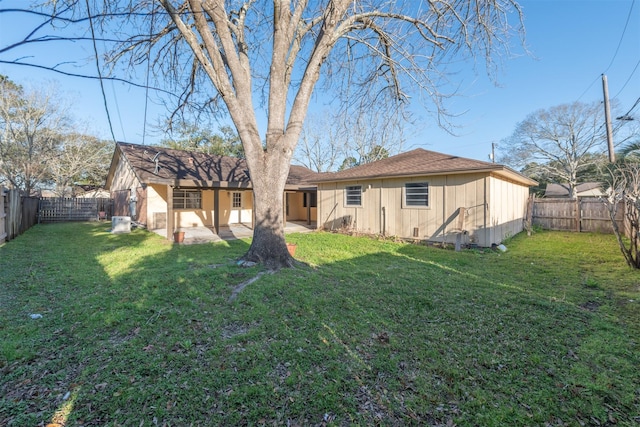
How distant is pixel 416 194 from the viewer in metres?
9.86

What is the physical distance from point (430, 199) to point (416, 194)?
1.82 feet

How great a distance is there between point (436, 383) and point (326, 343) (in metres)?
1.09

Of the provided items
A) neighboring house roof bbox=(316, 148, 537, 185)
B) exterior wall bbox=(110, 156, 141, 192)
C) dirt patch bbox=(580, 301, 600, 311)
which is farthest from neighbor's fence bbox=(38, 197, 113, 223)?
dirt patch bbox=(580, 301, 600, 311)

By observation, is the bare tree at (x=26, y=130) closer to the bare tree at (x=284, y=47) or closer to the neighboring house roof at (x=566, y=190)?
the bare tree at (x=284, y=47)

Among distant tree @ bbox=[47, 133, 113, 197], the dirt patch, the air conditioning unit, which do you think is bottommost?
the dirt patch

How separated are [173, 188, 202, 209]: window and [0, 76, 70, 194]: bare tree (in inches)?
487

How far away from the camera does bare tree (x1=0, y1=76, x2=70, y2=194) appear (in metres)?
18.2

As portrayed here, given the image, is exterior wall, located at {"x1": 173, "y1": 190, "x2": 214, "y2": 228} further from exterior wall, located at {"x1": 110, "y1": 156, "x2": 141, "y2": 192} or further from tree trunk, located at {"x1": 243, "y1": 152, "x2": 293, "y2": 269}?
tree trunk, located at {"x1": 243, "y1": 152, "x2": 293, "y2": 269}

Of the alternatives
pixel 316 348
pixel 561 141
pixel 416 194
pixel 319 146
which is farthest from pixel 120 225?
pixel 561 141

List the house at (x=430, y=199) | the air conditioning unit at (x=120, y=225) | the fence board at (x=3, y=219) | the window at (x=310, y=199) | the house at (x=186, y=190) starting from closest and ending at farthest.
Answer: the fence board at (x=3, y=219)
the house at (x=430, y=199)
the air conditioning unit at (x=120, y=225)
the house at (x=186, y=190)
the window at (x=310, y=199)

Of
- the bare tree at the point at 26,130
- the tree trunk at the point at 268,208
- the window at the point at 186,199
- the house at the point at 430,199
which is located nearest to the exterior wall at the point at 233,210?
the window at the point at 186,199

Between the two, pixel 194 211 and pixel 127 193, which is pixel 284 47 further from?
pixel 127 193

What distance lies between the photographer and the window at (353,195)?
38.3 feet

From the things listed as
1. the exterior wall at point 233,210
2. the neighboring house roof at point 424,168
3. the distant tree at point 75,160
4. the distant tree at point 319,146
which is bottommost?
the exterior wall at point 233,210
